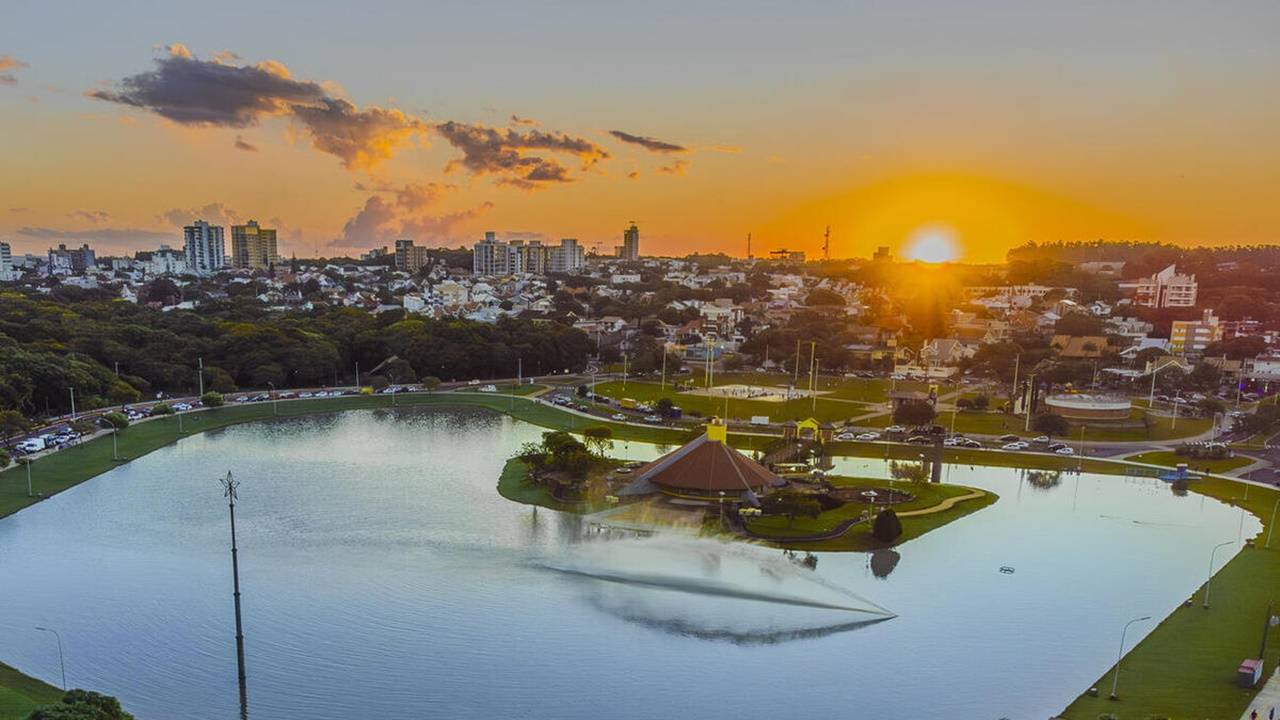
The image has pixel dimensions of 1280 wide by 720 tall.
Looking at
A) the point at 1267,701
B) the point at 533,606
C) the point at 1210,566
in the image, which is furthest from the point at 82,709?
the point at 1210,566

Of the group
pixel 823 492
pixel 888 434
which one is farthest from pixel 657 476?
pixel 888 434

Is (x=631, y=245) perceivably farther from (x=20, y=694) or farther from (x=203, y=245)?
(x=20, y=694)

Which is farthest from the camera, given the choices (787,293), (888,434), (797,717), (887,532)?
(787,293)

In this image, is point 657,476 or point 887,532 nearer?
point 887,532

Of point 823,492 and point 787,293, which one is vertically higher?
point 787,293

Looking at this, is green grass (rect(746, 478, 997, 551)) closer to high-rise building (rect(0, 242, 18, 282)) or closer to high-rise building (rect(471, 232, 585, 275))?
high-rise building (rect(471, 232, 585, 275))

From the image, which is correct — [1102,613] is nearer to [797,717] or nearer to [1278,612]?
[1278,612]
